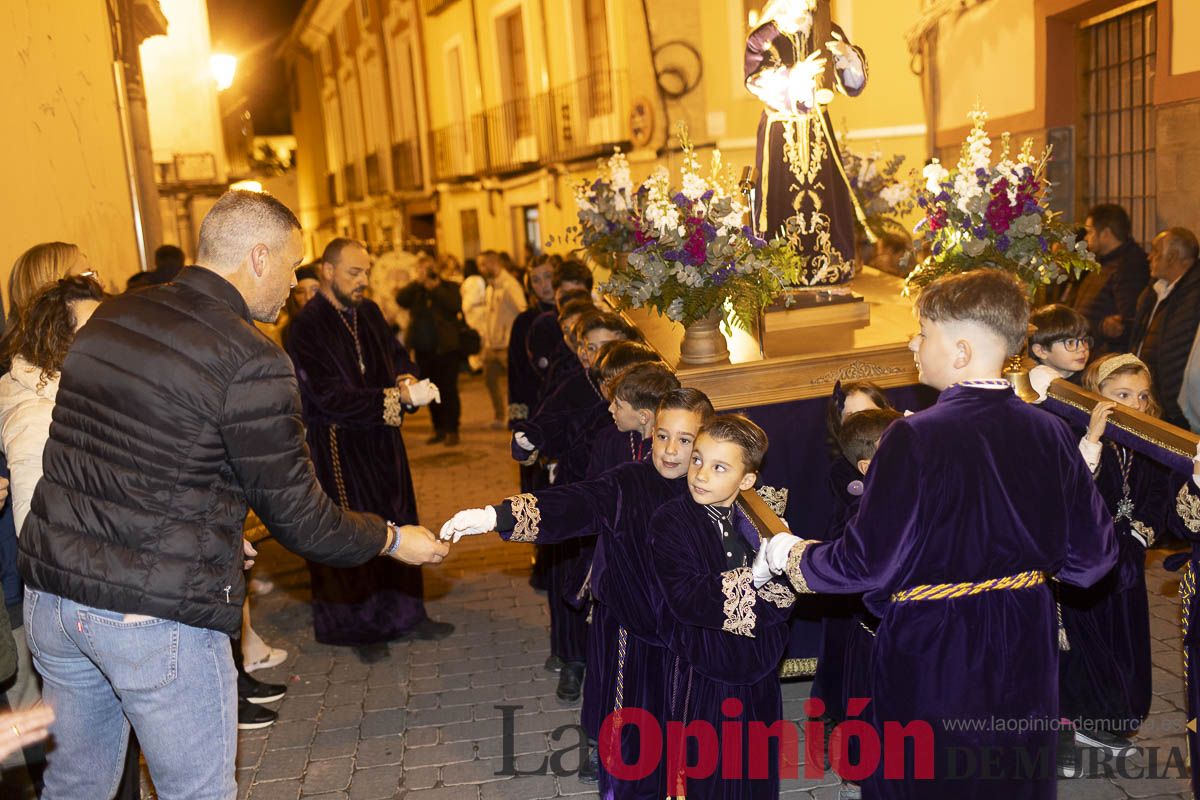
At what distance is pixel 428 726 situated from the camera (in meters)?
4.99

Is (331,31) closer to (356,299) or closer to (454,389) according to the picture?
(454,389)

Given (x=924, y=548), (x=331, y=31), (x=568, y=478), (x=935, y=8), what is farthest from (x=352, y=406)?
(x=331, y=31)

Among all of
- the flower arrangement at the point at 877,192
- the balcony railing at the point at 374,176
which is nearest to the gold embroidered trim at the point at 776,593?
the flower arrangement at the point at 877,192

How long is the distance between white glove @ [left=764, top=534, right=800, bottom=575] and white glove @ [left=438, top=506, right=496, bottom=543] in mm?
950

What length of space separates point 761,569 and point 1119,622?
1893mm

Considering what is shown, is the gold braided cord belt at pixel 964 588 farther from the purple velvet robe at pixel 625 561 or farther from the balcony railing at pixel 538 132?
the balcony railing at pixel 538 132

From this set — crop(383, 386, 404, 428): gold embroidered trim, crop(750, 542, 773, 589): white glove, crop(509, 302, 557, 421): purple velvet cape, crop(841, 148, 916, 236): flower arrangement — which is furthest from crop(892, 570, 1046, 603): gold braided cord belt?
crop(841, 148, 916, 236): flower arrangement

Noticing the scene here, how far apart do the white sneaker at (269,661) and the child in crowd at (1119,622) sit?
3997mm

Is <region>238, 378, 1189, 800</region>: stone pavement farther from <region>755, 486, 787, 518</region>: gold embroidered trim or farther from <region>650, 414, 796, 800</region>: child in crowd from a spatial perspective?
<region>755, 486, 787, 518</region>: gold embroidered trim

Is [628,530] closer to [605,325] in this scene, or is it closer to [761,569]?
[761,569]

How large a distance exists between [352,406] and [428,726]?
6.04ft

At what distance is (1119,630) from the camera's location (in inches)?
166

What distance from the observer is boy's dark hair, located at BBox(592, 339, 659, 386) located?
4.77m

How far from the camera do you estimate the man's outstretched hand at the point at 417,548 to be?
137 inches
